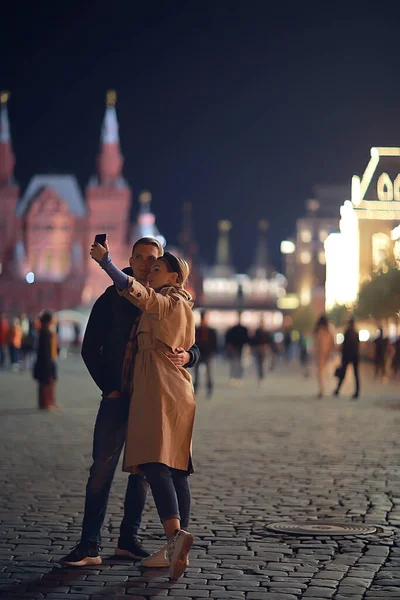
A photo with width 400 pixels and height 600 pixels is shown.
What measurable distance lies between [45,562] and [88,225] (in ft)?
404

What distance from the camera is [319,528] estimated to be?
7.33 m

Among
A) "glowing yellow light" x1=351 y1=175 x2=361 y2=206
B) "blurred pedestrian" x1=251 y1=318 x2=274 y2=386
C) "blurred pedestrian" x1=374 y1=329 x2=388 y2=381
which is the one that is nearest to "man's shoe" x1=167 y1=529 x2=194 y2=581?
"blurred pedestrian" x1=251 y1=318 x2=274 y2=386

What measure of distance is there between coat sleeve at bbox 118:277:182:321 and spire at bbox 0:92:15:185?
125m

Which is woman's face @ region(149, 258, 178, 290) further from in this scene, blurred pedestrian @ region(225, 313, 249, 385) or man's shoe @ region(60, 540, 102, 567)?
blurred pedestrian @ region(225, 313, 249, 385)

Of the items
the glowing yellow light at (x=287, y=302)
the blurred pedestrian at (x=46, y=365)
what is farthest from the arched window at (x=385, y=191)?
the glowing yellow light at (x=287, y=302)

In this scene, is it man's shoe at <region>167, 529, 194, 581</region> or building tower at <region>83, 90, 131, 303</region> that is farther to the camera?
building tower at <region>83, 90, 131, 303</region>

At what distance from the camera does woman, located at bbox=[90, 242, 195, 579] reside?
6016 millimetres

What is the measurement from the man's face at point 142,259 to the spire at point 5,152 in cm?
12464

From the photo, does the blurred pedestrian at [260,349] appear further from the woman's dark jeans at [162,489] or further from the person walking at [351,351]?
the woman's dark jeans at [162,489]

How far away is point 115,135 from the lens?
428ft

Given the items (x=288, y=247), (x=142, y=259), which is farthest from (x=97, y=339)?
(x=288, y=247)

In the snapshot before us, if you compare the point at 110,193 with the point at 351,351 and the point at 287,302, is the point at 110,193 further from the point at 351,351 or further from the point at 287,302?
the point at 351,351

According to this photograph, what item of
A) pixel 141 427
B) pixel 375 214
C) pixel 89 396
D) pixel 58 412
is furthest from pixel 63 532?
pixel 375 214

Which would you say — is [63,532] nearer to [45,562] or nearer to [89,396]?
[45,562]
